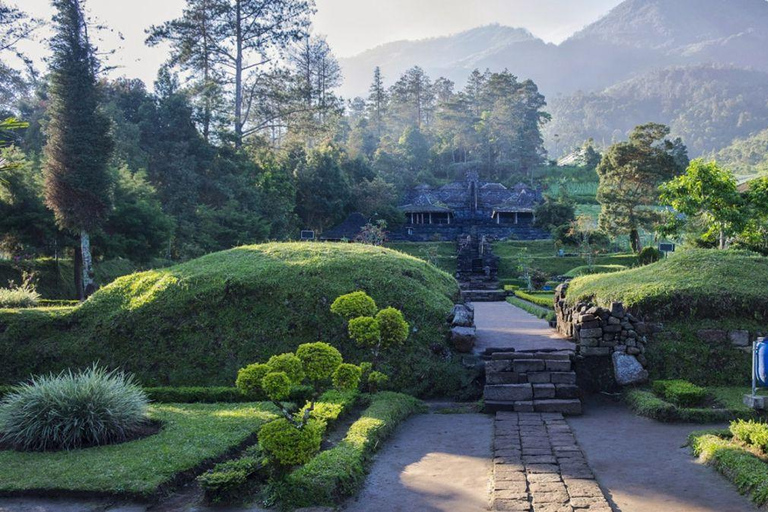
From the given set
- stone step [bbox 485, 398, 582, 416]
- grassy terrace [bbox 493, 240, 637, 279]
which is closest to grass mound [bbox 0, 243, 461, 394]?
stone step [bbox 485, 398, 582, 416]

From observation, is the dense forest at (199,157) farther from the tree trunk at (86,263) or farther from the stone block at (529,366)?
the stone block at (529,366)

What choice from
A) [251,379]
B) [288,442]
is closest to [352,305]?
[251,379]

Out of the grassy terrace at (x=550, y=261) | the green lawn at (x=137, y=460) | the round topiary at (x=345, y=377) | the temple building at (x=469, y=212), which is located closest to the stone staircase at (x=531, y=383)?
the round topiary at (x=345, y=377)

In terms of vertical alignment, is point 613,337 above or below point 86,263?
below

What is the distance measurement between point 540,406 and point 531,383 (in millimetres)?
532

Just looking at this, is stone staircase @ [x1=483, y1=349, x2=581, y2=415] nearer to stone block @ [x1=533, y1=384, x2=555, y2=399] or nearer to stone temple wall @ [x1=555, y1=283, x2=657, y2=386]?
stone block @ [x1=533, y1=384, x2=555, y2=399]

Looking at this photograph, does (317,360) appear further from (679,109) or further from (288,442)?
(679,109)

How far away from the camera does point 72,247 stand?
→ 2470cm

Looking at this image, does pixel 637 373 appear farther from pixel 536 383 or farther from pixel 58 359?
pixel 58 359

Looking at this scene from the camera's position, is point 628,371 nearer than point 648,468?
No

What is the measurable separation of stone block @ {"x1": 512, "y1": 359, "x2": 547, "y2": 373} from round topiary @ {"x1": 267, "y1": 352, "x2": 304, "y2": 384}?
14.5 feet

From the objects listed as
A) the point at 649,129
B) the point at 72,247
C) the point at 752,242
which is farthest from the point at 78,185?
the point at 649,129

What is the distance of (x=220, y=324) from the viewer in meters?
10.9

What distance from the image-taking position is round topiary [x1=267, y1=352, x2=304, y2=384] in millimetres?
5910
